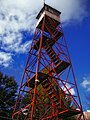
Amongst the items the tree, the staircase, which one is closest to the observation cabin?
the staircase

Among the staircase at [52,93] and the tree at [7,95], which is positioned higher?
the tree at [7,95]

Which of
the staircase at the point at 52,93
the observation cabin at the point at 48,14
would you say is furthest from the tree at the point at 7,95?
the observation cabin at the point at 48,14

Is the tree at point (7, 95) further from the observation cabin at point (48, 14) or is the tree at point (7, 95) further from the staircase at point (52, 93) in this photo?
the observation cabin at point (48, 14)

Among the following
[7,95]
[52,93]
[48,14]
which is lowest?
[52,93]

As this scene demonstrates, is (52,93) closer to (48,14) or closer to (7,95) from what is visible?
(48,14)

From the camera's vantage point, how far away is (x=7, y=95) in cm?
2741

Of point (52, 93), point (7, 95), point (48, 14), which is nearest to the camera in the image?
point (52, 93)

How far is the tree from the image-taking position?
84.8 feet

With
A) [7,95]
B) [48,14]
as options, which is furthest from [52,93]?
[7,95]

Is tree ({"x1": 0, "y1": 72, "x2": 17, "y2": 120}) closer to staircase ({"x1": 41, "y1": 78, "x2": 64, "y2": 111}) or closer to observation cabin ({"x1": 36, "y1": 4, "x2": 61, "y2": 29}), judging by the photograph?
staircase ({"x1": 41, "y1": 78, "x2": 64, "y2": 111})

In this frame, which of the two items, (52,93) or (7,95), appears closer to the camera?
(52,93)

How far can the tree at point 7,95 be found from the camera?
2584cm

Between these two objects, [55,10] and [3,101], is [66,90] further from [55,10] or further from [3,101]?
[3,101]

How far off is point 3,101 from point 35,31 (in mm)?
11814
